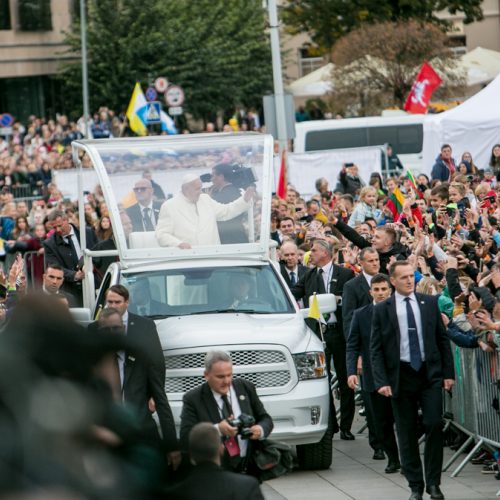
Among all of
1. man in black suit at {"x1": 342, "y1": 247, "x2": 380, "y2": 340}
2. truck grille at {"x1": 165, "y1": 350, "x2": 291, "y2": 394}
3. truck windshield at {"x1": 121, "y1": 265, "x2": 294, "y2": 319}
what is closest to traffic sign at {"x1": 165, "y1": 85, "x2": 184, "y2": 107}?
truck windshield at {"x1": 121, "y1": 265, "x2": 294, "y2": 319}

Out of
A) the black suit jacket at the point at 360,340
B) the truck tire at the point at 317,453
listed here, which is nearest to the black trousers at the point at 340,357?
the truck tire at the point at 317,453

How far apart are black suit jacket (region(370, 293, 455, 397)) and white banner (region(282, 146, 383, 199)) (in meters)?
18.8

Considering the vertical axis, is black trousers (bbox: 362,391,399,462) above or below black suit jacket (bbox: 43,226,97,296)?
below

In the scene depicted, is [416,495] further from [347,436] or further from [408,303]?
[347,436]

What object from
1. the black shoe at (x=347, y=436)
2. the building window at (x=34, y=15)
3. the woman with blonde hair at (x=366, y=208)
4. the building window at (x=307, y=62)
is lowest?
the black shoe at (x=347, y=436)

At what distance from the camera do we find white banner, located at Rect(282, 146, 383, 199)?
2875 cm

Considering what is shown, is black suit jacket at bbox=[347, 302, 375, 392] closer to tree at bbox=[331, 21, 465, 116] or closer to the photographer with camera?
the photographer with camera

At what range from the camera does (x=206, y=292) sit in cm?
1187

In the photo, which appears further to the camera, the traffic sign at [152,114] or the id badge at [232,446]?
the traffic sign at [152,114]

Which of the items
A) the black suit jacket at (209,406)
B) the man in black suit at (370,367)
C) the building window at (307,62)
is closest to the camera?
the black suit jacket at (209,406)

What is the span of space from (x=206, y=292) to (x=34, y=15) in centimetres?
5258

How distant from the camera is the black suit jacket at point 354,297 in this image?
12.0 m

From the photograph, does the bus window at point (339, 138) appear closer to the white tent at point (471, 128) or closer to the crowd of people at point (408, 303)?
the white tent at point (471, 128)

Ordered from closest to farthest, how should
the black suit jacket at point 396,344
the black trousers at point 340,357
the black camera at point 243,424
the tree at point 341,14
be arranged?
the black camera at point 243,424, the black suit jacket at point 396,344, the black trousers at point 340,357, the tree at point 341,14
